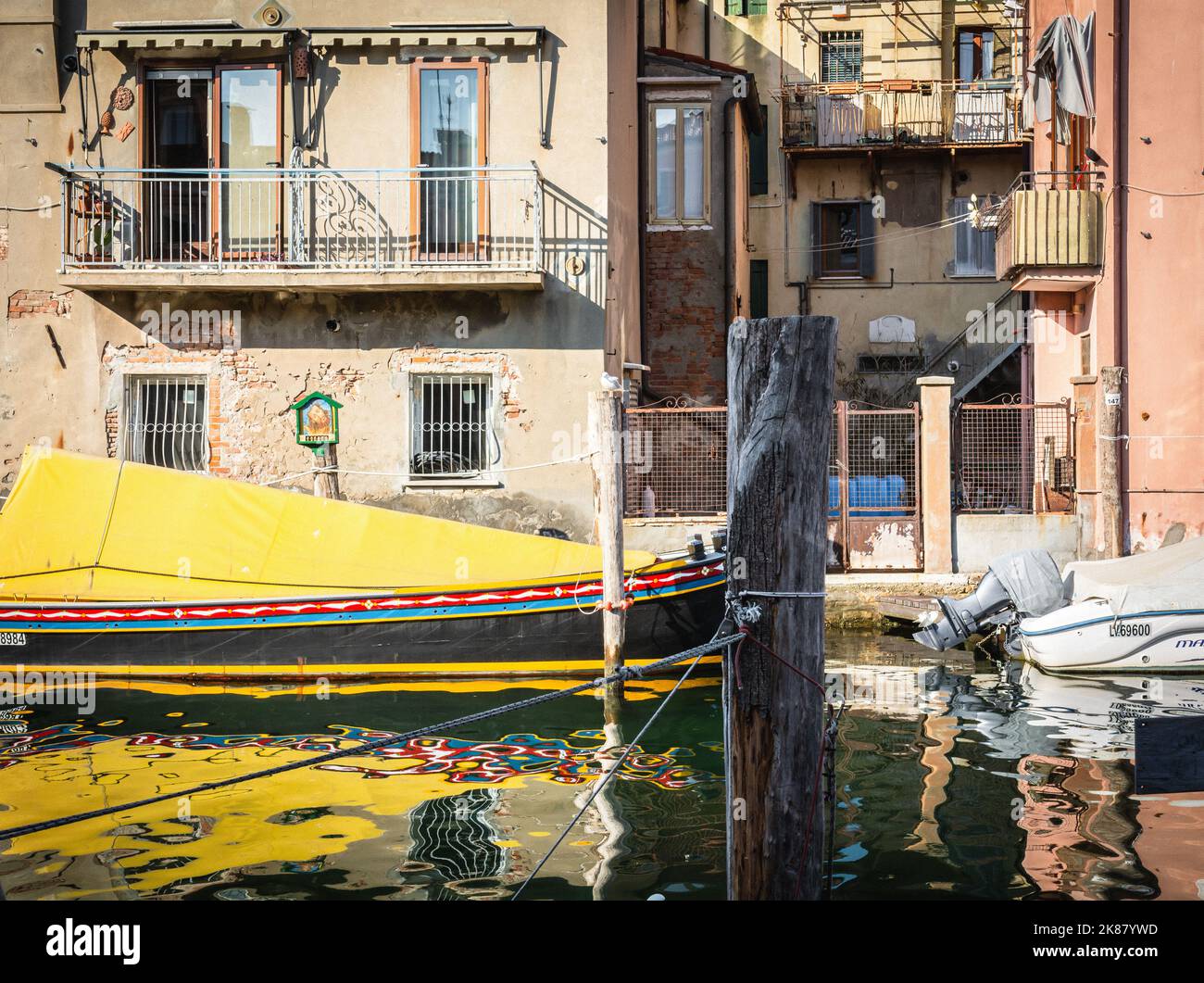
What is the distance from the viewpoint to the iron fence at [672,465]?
16.1 metres

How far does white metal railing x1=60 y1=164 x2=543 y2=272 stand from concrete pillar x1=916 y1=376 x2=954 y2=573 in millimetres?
5308

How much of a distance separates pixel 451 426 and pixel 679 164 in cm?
664

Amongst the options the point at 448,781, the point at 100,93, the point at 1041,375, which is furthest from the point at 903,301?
the point at 448,781

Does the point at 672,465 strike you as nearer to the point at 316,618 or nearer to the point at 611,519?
A: the point at 611,519

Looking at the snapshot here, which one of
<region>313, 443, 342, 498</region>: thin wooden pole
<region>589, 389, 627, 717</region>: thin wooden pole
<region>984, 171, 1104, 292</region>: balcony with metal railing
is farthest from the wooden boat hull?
<region>984, 171, 1104, 292</region>: balcony with metal railing

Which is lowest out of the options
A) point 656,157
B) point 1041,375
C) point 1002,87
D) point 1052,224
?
point 1041,375

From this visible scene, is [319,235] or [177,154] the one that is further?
[177,154]

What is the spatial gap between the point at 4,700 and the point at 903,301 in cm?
2061

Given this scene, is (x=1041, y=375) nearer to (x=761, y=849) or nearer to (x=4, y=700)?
(x=4, y=700)

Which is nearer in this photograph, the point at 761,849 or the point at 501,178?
the point at 761,849

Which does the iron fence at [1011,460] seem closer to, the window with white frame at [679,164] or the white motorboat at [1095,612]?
the white motorboat at [1095,612]

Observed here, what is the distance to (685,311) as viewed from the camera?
20781 millimetres

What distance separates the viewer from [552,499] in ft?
53.5

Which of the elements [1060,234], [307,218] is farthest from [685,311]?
[307,218]
